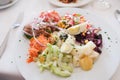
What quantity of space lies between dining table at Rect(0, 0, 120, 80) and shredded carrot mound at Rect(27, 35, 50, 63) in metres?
0.07

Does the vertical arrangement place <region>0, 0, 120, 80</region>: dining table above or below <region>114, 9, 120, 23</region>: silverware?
below

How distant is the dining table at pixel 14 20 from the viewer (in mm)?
799

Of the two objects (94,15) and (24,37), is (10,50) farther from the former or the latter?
(94,15)

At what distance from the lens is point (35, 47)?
82 cm

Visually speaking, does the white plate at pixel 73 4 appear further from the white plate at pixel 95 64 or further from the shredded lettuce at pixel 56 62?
the shredded lettuce at pixel 56 62

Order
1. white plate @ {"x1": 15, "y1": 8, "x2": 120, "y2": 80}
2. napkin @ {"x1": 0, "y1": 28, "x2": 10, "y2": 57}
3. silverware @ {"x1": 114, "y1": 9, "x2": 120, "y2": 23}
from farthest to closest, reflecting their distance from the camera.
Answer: silverware @ {"x1": 114, "y1": 9, "x2": 120, "y2": 23}, napkin @ {"x1": 0, "y1": 28, "x2": 10, "y2": 57}, white plate @ {"x1": 15, "y1": 8, "x2": 120, "y2": 80}

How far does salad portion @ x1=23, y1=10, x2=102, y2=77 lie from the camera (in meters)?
0.74

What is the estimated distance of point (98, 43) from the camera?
811 millimetres

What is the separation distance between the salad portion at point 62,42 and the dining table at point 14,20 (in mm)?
75

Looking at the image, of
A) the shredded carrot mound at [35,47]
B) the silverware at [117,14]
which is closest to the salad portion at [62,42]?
the shredded carrot mound at [35,47]

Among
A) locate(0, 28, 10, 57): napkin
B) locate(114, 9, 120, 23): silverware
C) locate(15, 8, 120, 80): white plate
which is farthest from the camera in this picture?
locate(114, 9, 120, 23): silverware

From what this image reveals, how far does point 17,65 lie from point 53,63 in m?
0.13

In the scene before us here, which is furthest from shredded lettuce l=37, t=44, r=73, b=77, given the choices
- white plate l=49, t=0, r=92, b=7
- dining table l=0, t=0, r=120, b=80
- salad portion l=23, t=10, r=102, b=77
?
white plate l=49, t=0, r=92, b=7

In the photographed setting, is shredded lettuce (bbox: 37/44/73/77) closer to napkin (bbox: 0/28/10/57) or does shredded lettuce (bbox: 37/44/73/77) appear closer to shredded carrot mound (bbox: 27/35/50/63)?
shredded carrot mound (bbox: 27/35/50/63)
